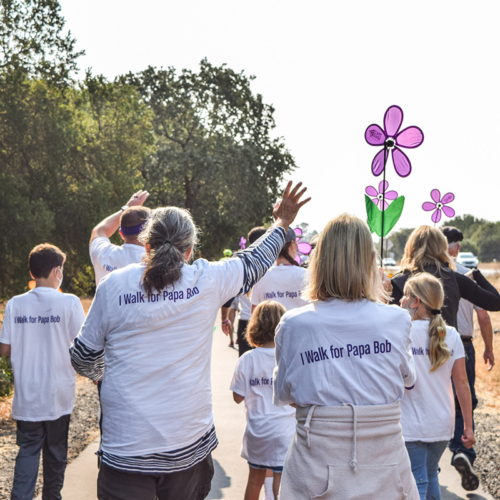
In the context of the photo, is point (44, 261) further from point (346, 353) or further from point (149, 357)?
→ point (346, 353)

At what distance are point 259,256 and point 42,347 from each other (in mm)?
2081

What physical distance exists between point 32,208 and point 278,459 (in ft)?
67.2

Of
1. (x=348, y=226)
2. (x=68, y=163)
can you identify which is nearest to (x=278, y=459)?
(x=348, y=226)

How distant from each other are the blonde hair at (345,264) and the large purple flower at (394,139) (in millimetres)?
2995

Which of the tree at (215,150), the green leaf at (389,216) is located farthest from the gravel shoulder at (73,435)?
the tree at (215,150)

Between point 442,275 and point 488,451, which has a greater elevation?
point 442,275

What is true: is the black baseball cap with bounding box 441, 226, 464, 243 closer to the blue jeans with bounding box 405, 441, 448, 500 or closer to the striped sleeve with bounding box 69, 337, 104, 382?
the blue jeans with bounding box 405, 441, 448, 500

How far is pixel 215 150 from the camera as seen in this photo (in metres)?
36.1

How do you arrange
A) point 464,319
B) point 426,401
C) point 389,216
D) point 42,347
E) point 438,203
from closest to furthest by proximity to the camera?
point 426,401
point 42,347
point 389,216
point 464,319
point 438,203

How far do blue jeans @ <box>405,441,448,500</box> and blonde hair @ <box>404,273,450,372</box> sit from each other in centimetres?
46

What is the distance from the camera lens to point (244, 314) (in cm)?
700

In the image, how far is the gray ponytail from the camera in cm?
251

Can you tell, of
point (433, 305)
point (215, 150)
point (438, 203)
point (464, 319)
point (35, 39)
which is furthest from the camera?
point (215, 150)

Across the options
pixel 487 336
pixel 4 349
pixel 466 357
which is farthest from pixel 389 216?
pixel 4 349
